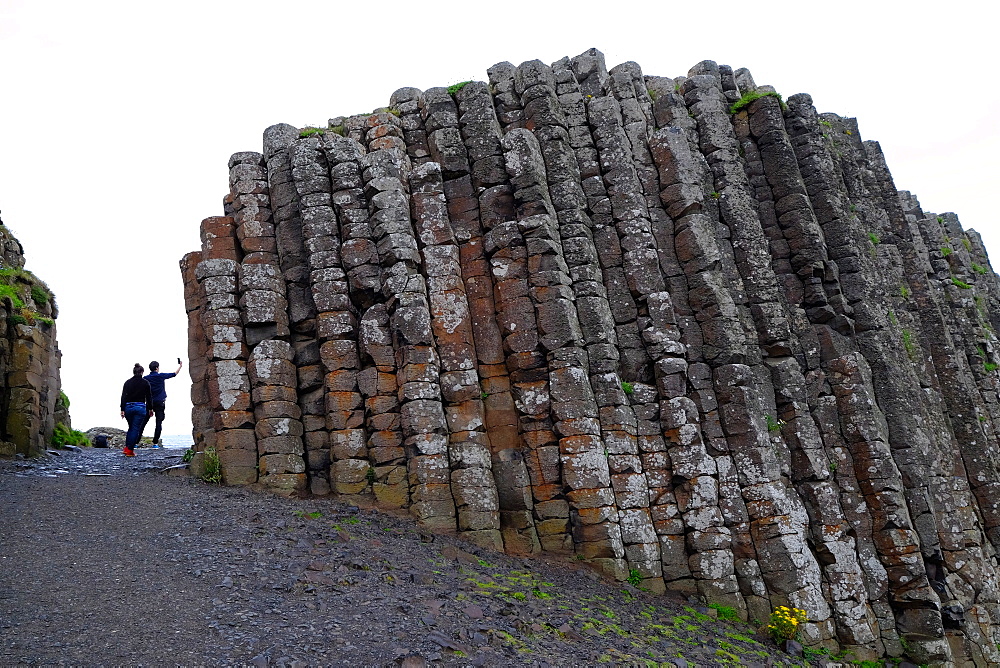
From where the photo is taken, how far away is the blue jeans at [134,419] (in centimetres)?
2369

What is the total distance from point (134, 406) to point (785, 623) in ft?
63.8

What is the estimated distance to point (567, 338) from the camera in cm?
1991

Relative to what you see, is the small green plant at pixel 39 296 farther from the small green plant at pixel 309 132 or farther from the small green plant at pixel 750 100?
the small green plant at pixel 750 100

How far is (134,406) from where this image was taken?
23.7 m

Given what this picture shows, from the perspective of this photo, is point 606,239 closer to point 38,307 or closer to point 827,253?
point 827,253

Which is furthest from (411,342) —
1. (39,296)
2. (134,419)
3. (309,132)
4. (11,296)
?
(39,296)

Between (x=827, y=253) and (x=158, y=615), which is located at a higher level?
(x=827, y=253)

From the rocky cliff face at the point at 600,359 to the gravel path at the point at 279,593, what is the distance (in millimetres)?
1503

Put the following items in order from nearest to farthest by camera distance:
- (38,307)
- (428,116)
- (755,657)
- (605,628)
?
(605,628), (755,657), (428,116), (38,307)

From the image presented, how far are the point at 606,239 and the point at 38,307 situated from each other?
20.0 m

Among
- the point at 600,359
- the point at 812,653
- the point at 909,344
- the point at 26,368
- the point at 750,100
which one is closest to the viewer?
the point at 812,653

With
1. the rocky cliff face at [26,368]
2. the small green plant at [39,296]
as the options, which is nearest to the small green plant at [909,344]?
the rocky cliff face at [26,368]

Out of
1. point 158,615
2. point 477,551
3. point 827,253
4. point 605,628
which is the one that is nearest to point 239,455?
point 477,551

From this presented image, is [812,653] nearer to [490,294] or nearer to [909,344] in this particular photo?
[490,294]
